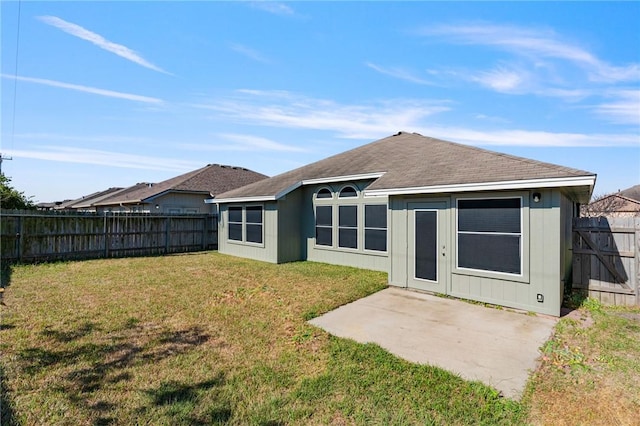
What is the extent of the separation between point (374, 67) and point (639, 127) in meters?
15.2

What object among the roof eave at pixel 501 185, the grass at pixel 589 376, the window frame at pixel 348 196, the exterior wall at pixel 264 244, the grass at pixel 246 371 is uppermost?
the window frame at pixel 348 196

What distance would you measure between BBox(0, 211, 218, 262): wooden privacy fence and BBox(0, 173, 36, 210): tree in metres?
4.69

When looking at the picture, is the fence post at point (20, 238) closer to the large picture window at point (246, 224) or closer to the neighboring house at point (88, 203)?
the large picture window at point (246, 224)

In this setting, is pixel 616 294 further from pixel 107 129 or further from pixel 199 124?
pixel 107 129

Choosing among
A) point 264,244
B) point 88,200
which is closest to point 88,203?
point 88,200

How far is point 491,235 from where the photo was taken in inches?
258

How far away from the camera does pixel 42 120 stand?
30.7ft

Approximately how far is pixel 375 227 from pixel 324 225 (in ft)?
7.26

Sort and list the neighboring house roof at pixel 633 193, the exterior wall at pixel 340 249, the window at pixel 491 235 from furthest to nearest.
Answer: the neighboring house roof at pixel 633 193, the exterior wall at pixel 340 249, the window at pixel 491 235

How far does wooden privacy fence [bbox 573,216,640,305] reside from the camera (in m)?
6.70

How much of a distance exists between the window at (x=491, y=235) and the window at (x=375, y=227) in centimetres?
340

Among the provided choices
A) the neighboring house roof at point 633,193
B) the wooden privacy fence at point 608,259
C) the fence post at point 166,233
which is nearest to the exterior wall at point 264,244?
the fence post at point 166,233

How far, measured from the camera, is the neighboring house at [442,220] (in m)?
6.02

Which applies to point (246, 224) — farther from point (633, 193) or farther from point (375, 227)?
point (633, 193)
